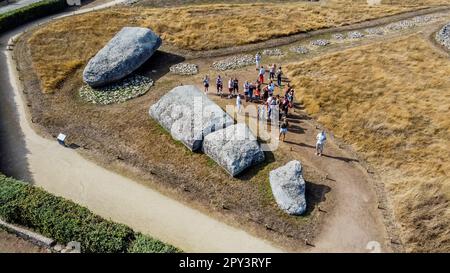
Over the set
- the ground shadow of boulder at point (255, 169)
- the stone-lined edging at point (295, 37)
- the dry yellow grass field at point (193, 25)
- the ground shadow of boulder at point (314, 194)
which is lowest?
the ground shadow of boulder at point (314, 194)

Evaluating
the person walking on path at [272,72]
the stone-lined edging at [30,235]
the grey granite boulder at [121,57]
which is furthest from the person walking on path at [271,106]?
the stone-lined edging at [30,235]

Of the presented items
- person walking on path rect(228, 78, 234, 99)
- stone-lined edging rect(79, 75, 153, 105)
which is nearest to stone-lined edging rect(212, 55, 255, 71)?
person walking on path rect(228, 78, 234, 99)

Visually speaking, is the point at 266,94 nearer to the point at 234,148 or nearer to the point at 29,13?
the point at 234,148

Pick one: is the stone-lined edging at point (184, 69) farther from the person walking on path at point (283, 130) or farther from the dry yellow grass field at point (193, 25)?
the person walking on path at point (283, 130)

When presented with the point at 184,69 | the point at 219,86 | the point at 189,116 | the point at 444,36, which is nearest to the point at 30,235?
the point at 189,116

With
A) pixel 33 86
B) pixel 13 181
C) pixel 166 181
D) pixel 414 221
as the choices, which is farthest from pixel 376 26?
pixel 13 181
